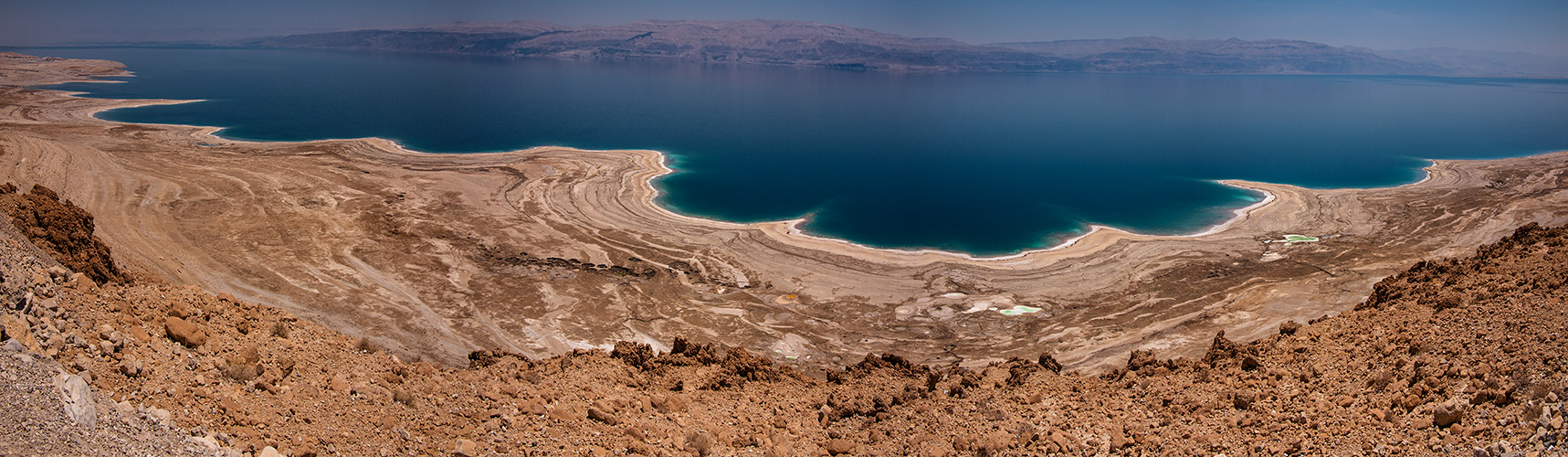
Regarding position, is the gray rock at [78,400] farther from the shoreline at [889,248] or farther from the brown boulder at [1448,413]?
the shoreline at [889,248]

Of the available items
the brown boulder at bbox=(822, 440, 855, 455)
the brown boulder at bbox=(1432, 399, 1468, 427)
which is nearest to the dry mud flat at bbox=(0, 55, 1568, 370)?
the brown boulder at bbox=(822, 440, 855, 455)

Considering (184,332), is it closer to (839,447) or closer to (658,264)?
(839,447)

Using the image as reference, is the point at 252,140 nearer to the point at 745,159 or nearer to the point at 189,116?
the point at 189,116

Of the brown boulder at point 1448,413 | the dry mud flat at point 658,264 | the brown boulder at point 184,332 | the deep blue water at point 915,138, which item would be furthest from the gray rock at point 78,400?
the deep blue water at point 915,138

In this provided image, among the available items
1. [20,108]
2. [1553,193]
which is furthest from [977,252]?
[20,108]

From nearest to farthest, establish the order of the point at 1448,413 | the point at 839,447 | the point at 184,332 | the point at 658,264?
the point at 1448,413 → the point at 184,332 → the point at 839,447 → the point at 658,264

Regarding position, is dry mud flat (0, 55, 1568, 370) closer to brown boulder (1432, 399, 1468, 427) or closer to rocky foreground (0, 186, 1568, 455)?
rocky foreground (0, 186, 1568, 455)

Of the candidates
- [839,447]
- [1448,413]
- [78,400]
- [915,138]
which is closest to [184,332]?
[78,400]
